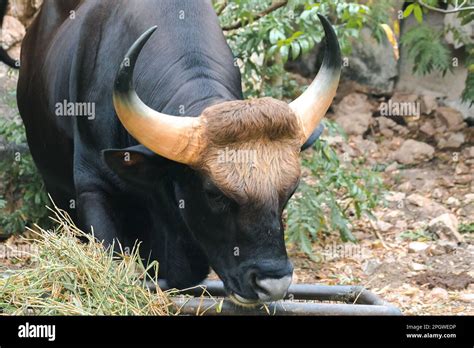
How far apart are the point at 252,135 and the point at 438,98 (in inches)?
262

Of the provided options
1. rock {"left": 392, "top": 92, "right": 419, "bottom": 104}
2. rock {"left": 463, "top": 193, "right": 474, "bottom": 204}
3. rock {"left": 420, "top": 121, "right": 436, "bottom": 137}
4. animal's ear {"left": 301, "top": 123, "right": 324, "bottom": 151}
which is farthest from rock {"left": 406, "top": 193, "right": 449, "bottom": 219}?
animal's ear {"left": 301, "top": 123, "right": 324, "bottom": 151}

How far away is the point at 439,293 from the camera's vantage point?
23.4 feet

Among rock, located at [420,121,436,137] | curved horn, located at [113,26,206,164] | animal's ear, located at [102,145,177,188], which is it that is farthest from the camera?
rock, located at [420,121,436,137]

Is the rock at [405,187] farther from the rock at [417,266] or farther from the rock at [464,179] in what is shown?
the rock at [417,266]

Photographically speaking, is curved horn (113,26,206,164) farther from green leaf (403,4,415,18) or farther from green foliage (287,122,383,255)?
green leaf (403,4,415,18)

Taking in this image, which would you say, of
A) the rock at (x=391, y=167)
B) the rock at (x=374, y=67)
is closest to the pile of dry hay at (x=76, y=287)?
the rock at (x=391, y=167)

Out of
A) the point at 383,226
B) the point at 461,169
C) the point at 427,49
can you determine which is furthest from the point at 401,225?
the point at 427,49

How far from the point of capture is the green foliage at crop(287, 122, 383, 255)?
7883mm

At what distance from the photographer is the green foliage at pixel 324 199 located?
25.9 feet

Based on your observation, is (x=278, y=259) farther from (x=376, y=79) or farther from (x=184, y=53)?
(x=376, y=79)

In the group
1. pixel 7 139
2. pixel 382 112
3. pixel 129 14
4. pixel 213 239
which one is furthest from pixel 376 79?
pixel 213 239

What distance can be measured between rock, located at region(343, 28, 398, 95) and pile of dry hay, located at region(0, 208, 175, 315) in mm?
6853

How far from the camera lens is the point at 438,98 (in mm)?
11359

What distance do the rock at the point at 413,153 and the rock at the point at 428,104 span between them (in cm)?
69
